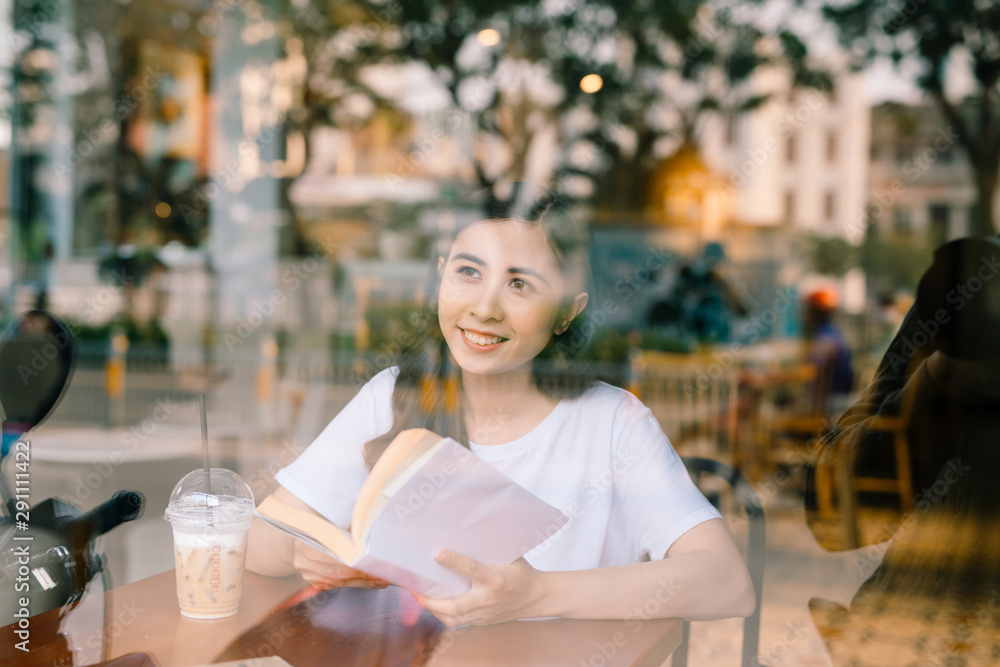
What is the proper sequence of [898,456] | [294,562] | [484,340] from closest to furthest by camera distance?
[294,562], [484,340], [898,456]

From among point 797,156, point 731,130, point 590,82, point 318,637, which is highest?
point 590,82

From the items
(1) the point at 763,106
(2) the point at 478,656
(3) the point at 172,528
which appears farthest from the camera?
(1) the point at 763,106

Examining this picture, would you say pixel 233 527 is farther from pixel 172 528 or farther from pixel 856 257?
pixel 856 257

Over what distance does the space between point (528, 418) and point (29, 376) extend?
863 millimetres

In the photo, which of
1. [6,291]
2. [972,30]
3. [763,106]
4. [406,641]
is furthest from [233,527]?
[763,106]

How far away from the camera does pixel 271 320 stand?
21.4 ft

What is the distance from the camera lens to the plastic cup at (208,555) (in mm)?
1086

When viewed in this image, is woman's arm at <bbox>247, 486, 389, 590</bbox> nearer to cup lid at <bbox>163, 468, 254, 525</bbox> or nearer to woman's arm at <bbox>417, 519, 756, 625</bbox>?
cup lid at <bbox>163, 468, 254, 525</bbox>

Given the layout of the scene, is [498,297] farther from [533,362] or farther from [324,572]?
[324,572]

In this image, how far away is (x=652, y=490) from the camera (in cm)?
131

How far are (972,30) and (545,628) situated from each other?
634 cm

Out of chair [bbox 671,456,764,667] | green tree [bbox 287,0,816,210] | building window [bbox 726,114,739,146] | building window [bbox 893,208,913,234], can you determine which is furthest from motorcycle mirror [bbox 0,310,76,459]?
building window [bbox 726,114,739,146]

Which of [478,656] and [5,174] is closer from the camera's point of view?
[478,656]

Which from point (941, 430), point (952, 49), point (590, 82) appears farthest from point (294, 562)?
point (590, 82)
